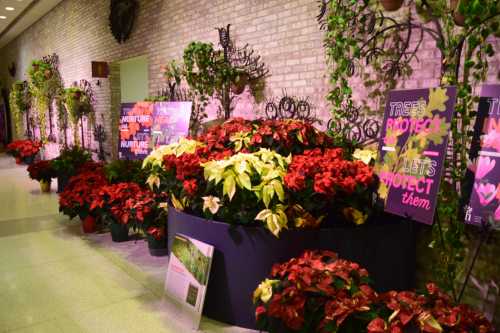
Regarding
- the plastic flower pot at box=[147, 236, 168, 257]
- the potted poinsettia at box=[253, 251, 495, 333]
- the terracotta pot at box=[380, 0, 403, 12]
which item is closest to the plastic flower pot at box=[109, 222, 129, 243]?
the plastic flower pot at box=[147, 236, 168, 257]

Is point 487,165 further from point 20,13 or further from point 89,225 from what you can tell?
point 20,13

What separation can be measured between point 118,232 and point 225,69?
199 centimetres

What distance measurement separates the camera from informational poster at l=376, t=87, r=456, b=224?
2121 millimetres

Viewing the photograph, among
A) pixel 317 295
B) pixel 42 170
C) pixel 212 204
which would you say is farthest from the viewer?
pixel 42 170

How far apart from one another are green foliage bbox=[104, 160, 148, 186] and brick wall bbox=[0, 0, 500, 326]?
1.59 m

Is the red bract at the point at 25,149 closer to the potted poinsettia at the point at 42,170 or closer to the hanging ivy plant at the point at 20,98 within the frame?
the potted poinsettia at the point at 42,170

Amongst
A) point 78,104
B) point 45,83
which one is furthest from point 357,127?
point 45,83

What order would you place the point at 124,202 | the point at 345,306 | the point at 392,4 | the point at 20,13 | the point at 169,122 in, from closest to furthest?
the point at 345,306 → the point at 392,4 → the point at 124,202 → the point at 169,122 → the point at 20,13

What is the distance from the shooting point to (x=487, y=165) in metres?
2.04

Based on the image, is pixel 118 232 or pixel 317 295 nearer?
pixel 317 295

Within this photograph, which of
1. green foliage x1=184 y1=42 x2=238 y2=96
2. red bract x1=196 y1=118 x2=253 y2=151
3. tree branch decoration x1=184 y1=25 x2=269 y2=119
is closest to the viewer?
red bract x1=196 y1=118 x2=253 y2=151

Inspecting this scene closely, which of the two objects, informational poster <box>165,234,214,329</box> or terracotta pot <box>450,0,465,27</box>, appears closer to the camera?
terracotta pot <box>450,0,465,27</box>

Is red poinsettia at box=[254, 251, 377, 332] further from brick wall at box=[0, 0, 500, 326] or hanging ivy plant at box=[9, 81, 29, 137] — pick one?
hanging ivy plant at box=[9, 81, 29, 137]

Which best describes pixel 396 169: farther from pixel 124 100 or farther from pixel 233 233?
pixel 124 100
